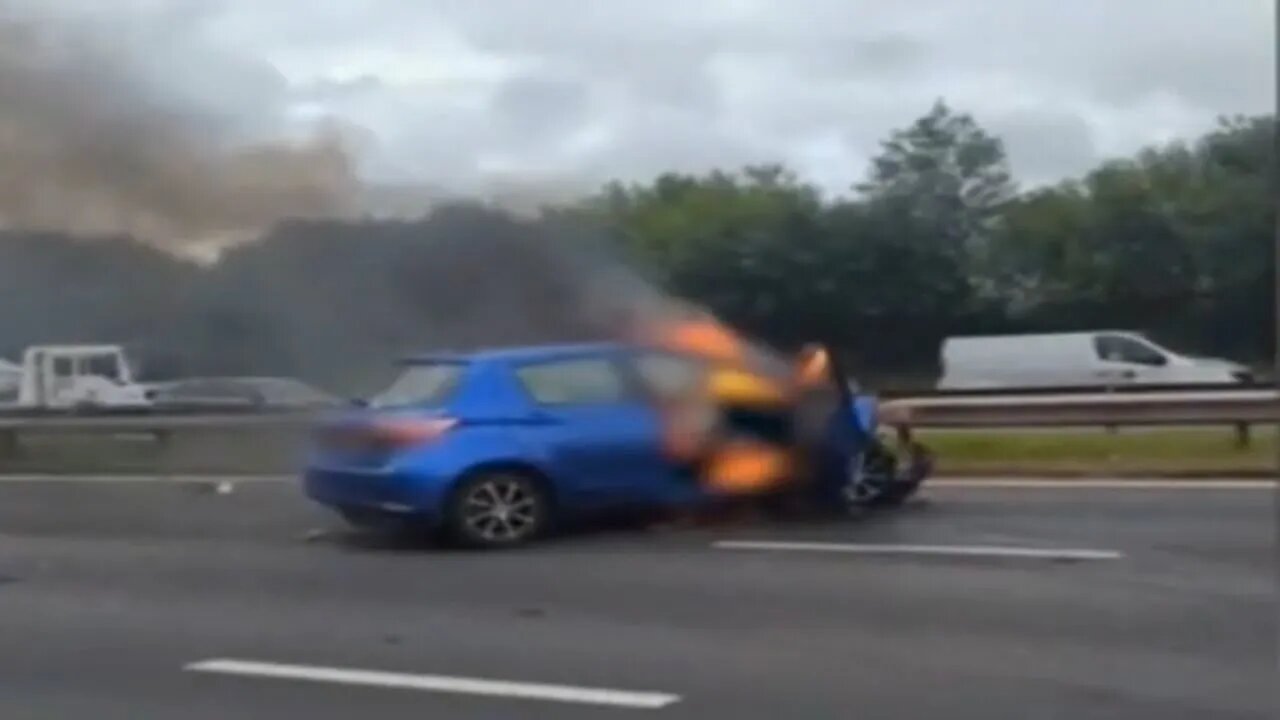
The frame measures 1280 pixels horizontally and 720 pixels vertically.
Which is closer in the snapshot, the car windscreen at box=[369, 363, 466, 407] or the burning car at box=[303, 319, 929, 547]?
the burning car at box=[303, 319, 929, 547]

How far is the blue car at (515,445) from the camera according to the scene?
495 inches

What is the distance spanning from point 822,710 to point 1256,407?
11.2 m

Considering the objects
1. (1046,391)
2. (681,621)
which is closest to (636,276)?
(1046,391)

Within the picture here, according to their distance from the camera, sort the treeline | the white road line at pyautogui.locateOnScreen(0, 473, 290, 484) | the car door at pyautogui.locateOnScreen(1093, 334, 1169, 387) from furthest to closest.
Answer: the car door at pyautogui.locateOnScreen(1093, 334, 1169, 387)
the white road line at pyautogui.locateOnScreen(0, 473, 290, 484)
the treeline

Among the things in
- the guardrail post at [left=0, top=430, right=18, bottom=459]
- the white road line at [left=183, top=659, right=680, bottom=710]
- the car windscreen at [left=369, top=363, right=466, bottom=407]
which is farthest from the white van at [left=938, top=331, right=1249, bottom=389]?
the white road line at [left=183, top=659, right=680, bottom=710]

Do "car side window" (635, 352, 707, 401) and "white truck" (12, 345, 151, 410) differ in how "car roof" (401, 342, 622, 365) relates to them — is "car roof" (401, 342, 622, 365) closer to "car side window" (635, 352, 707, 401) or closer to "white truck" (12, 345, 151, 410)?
"car side window" (635, 352, 707, 401)

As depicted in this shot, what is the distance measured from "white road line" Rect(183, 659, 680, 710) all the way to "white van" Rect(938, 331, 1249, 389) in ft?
50.5

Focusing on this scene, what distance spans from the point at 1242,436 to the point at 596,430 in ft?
24.6

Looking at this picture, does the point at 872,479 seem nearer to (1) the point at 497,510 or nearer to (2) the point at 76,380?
(1) the point at 497,510

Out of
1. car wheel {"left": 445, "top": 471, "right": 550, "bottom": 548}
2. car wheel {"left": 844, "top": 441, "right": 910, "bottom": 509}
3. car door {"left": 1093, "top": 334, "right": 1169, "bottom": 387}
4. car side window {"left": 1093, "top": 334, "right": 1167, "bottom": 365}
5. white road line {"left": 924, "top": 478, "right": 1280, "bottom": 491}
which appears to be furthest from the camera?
car side window {"left": 1093, "top": 334, "right": 1167, "bottom": 365}

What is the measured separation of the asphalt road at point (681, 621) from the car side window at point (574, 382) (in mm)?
876

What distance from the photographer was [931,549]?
38.8 feet

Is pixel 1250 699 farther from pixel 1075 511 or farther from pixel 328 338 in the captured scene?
pixel 328 338

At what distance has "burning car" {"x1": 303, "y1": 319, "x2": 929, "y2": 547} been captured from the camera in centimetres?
1259
